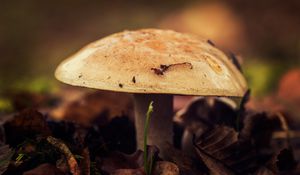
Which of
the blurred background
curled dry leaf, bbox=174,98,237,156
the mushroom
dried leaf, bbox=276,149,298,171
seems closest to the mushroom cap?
the mushroom

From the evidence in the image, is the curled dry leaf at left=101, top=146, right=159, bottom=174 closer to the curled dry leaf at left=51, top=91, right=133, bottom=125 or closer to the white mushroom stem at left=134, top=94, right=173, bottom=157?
the white mushroom stem at left=134, top=94, right=173, bottom=157

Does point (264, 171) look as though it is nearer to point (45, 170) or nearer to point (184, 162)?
point (184, 162)

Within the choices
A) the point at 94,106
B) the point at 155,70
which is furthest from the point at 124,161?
the point at 94,106

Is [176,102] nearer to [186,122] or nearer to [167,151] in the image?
[186,122]

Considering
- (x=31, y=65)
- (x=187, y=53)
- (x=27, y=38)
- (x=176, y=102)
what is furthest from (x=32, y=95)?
(x=27, y=38)

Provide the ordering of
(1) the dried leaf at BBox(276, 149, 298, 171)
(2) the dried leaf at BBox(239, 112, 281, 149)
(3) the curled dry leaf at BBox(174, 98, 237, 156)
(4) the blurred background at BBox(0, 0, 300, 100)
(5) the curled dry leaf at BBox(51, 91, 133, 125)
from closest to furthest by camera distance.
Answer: (1) the dried leaf at BBox(276, 149, 298, 171) → (2) the dried leaf at BBox(239, 112, 281, 149) → (3) the curled dry leaf at BBox(174, 98, 237, 156) → (5) the curled dry leaf at BBox(51, 91, 133, 125) → (4) the blurred background at BBox(0, 0, 300, 100)

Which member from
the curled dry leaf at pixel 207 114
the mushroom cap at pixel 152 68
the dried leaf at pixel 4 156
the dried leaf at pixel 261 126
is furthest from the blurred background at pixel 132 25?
the dried leaf at pixel 4 156

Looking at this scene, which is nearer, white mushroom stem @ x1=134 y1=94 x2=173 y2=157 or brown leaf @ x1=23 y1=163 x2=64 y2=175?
brown leaf @ x1=23 y1=163 x2=64 y2=175

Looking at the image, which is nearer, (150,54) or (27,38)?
(150,54)
